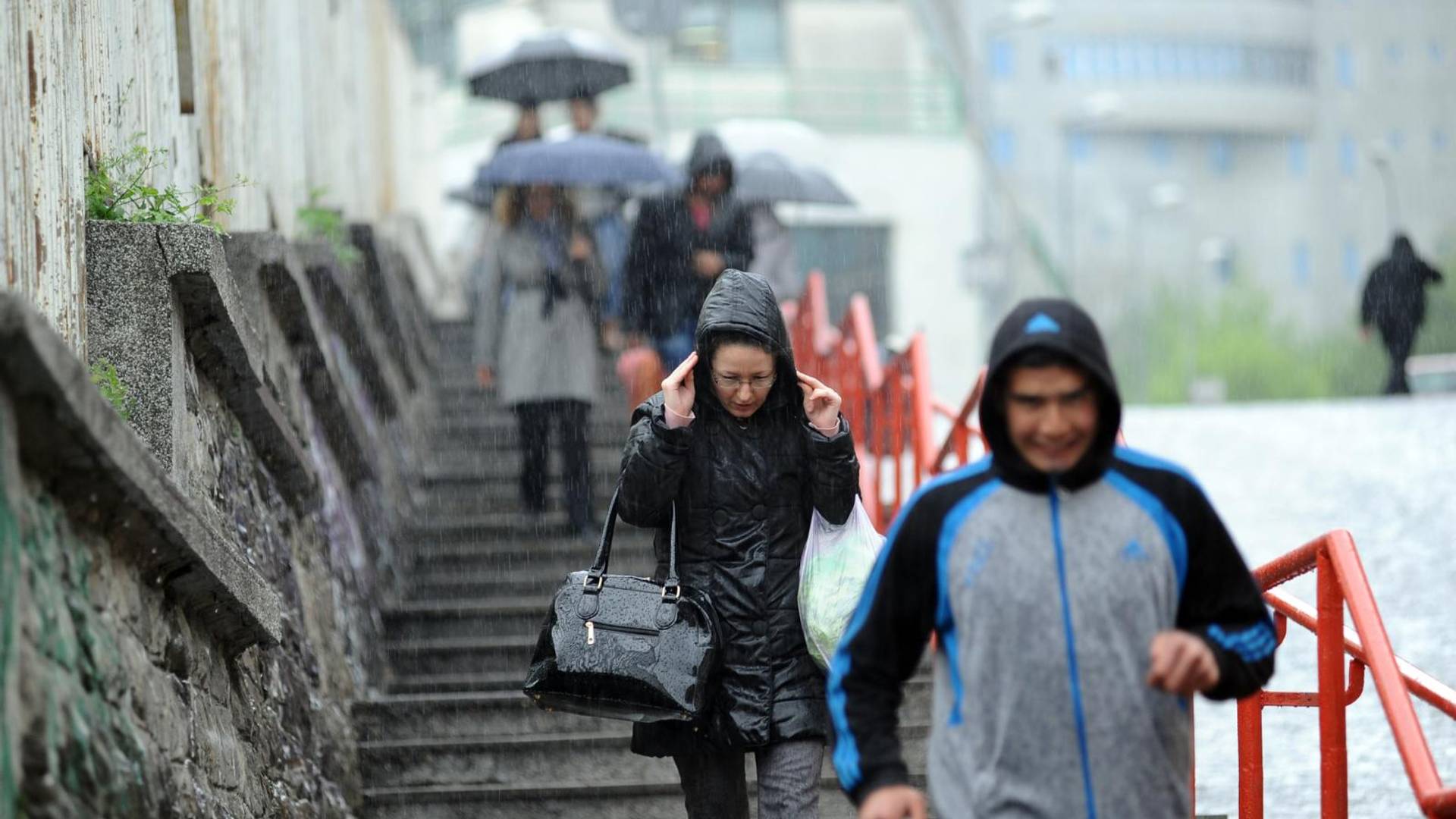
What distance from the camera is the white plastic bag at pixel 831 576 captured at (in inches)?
182

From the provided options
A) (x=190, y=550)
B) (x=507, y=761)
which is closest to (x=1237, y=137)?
(x=507, y=761)

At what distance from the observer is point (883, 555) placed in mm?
3533

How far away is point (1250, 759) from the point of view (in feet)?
17.1

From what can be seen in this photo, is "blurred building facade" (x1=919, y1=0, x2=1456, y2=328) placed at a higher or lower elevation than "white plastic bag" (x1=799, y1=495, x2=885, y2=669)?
higher

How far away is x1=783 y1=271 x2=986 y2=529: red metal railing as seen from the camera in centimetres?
854

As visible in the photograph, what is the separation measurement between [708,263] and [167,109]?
3475 mm

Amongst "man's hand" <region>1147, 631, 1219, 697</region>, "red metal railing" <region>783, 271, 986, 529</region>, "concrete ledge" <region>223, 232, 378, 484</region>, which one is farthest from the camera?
"red metal railing" <region>783, 271, 986, 529</region>

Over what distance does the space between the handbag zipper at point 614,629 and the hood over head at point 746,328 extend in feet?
1.85

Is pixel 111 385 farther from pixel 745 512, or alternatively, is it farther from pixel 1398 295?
pixel 1398 295

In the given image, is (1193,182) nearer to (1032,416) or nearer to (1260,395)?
(1260,395)

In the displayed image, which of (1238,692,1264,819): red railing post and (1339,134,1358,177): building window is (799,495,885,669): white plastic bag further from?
(1339,134,1358,177): building window

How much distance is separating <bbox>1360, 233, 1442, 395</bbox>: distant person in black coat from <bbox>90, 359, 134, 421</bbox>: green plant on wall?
1591 cm

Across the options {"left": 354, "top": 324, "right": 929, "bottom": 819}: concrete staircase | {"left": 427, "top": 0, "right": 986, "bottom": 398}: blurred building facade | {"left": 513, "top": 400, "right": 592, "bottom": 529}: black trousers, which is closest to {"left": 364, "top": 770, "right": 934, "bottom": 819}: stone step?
{"left": 354, "top": 324, "right": 929, "bottom": 819}: concrete staircase

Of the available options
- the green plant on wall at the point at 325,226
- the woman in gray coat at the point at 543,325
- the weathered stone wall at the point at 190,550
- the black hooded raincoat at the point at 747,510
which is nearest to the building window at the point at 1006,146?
the green plant on wall at the point at 325,226
